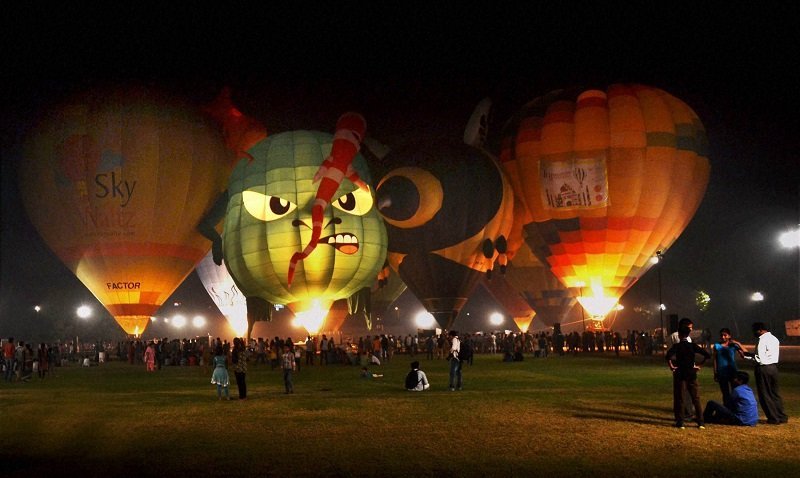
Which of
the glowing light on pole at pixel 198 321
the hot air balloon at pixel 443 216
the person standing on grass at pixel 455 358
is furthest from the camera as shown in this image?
the glowing light on pole at pixel 198 321

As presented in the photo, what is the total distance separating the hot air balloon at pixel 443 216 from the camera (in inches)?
1590

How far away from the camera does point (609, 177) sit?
4006 cm

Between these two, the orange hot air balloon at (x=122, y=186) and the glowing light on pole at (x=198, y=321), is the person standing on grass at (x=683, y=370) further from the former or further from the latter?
the glowing light on pole at (x=198, y=321)

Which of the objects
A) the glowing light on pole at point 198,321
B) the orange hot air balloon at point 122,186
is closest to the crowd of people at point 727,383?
the orange hot air balloon at point 122,186

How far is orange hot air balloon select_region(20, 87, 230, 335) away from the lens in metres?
40.5

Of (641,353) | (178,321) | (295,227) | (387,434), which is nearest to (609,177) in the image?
(641,353)

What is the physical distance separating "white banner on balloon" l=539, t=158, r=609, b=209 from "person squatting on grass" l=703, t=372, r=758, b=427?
28.1 m

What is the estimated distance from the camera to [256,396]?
62.6 feet

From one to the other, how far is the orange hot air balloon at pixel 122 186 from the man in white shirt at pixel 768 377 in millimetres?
33899

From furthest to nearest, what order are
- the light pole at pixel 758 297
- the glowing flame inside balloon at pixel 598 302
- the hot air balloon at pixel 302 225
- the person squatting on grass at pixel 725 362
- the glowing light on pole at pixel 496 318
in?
1. the glowing light on pole at pixel 496 318
2. the light pole at pixel 758 297
3. the glowing flame inside balloon at pixel 598 302
4. the hot air balloon at pixel 302 225
5. the person squatting on grass at pixel 725 362

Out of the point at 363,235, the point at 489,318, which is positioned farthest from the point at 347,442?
the point at 489,318

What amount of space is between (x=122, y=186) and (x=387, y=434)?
32.4m

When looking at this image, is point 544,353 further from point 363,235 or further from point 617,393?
point 617,393

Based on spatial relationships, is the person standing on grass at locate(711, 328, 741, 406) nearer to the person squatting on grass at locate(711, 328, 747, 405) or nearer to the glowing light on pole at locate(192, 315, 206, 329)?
the person squatting on grass at locate(711, 328, 747, 405)
